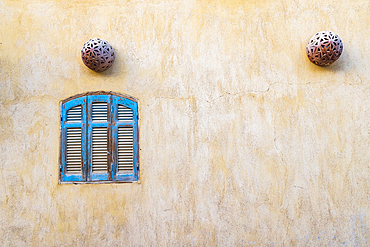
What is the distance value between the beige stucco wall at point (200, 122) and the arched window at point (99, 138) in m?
0.09

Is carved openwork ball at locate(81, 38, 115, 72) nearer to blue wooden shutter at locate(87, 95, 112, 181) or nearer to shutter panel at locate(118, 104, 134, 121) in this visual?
blue wooden shutter at locate(87, 95, 112, 181)

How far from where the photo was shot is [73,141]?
331 centimetres

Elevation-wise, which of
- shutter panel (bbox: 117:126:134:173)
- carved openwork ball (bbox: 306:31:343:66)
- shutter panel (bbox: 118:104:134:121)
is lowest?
shutter panel (bbox: 117:126:134:173)

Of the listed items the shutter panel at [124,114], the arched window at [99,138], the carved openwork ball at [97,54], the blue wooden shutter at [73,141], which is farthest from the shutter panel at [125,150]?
the carved openwork ball at [97,54]

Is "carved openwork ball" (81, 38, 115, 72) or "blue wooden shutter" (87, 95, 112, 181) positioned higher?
"carved openwork ball" (81, 38, 115, 72)

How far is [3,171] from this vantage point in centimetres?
325

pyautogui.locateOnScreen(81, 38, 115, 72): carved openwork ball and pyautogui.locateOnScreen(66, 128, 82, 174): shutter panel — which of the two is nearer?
pyautogui.locateOnScreen(81, 38, 115, 72): carved openwork ball

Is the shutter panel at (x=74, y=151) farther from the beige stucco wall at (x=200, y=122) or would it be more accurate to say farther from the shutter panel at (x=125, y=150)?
the shutter panel at (x=125, y=150)

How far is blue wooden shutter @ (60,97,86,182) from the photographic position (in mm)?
3264

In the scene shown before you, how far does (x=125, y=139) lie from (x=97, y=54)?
0.94 m

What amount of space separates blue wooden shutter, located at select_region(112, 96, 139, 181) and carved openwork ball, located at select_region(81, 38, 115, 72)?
1.27 feet

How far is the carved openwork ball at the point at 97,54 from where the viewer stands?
317 centimetres

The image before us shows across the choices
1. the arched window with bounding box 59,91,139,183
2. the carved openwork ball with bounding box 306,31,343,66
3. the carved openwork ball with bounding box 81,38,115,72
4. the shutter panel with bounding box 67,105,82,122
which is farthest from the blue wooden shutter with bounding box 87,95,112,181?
the carved openwork ball with bounding box 306,31,343,66

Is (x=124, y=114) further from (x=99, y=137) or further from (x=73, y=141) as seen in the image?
(x=73, y=141)
